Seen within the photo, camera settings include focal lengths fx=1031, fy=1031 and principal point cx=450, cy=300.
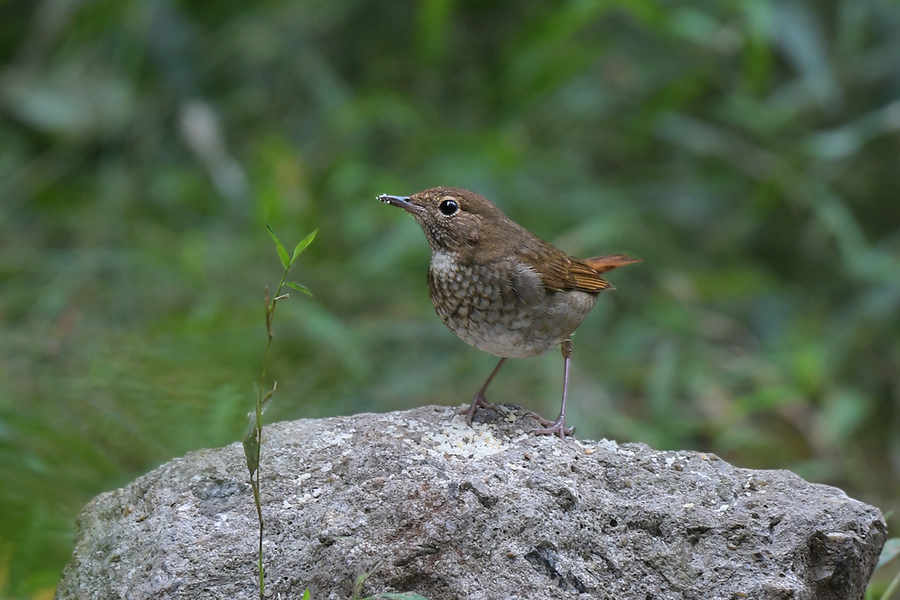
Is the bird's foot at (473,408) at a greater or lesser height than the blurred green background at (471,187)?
lesser

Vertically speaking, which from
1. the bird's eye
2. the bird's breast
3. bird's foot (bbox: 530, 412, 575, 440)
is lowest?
bird's foot (bbox: 530, 412, 575, 440)

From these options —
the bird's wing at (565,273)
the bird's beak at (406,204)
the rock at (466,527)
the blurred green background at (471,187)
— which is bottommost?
the rock at (466,527)

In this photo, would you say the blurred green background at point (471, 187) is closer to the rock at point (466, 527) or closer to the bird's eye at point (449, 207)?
the bird's eye at point (449, 207)

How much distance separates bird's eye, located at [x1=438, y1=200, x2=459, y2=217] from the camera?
3.84 metres

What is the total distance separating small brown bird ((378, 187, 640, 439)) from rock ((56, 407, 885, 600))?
69 centimetres

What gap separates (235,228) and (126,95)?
164 centimetres

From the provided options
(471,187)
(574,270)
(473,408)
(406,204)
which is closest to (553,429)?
(473,408)

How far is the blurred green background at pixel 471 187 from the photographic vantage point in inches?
241

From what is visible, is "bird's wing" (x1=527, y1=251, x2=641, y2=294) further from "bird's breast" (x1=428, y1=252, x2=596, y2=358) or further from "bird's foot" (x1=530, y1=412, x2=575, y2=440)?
"bird's foot" (x1=530, y1=412, x2=575, y2=440)

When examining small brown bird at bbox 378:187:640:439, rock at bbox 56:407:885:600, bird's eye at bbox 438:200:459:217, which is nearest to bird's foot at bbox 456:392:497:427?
small brown bird at bbox 378:187:640:439

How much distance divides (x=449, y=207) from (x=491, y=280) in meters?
0.34

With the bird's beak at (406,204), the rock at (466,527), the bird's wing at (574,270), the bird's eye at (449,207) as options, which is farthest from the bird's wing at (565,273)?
the rock at (466,527)

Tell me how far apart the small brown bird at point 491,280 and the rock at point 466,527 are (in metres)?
0.69

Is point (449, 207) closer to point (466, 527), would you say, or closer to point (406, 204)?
point (406, 204)
